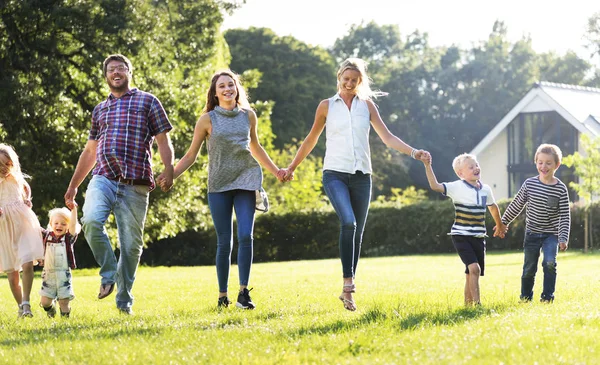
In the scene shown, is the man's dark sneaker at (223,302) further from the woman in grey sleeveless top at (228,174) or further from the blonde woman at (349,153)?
the blonde woman at (349,153)

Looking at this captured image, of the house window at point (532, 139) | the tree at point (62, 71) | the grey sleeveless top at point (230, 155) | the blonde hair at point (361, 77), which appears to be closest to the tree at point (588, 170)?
the house window at point (532, 139)

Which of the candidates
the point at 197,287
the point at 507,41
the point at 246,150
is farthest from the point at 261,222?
the point at 507,41

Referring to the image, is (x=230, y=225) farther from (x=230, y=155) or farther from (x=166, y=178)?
(x=166, y=178)

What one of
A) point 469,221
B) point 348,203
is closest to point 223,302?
point 348,203

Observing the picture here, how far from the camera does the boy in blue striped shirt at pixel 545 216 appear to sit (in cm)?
915

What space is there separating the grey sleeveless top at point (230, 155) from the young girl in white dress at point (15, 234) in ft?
5.91

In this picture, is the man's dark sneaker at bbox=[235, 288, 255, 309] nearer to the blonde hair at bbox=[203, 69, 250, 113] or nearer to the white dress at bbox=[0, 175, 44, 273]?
the blonde hair at bbox=[203, 69, 250, 113]

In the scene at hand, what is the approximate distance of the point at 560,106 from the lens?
41000 millimetres

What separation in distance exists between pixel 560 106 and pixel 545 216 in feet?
109

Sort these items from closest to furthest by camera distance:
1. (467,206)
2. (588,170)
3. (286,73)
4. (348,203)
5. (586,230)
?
(348,203), (467,206), (588,170), (586,230), (286,73)

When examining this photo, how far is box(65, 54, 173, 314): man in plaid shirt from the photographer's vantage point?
7957mm

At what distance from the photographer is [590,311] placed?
25.0ft

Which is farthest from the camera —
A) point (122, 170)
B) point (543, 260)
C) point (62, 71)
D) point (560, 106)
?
point (560, 106)

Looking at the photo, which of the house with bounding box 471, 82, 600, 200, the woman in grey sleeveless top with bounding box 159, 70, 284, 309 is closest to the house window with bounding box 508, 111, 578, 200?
the house with bounding box 471, 82, 600, 200
